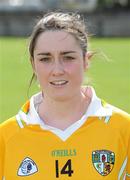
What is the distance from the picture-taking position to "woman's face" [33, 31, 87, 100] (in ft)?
11.0

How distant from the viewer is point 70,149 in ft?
11.3

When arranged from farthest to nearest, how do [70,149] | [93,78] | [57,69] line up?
[93,78], [70,149], [57,69]

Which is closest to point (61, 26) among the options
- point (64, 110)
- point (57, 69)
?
point (57, 69)

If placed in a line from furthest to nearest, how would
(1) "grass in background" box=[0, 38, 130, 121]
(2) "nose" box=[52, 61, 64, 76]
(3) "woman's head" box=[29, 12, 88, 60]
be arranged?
(1) "grass in background" box=[0, 38, 130, 121] < (3) "woman's head" box=[29, 12, 88, 60] < (2) "nose" box=[52, 61, 64, 76]

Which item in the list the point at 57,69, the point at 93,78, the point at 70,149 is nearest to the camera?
the point at 57,69

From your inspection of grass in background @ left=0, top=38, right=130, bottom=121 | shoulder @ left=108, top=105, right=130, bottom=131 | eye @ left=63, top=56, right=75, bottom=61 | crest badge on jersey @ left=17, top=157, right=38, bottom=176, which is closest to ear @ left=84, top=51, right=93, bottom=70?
eye @ left=63, top=56, right=75, bottom=61

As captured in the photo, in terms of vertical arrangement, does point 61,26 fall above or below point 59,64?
above

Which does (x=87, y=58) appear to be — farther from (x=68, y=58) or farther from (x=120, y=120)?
(x=120, y=120)

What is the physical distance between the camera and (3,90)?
1551 centimetres

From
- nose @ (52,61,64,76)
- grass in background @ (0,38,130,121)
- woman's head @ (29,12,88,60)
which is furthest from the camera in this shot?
grass in background @ (0,38,130,121)

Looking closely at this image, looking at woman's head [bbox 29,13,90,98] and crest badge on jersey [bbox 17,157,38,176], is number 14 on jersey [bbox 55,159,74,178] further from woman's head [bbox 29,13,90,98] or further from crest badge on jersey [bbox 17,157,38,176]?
woman's head [bbox 29,13,90,98]

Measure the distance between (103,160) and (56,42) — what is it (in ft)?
2.00

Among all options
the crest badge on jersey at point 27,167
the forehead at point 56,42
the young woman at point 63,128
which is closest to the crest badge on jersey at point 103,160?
the young woman at point 63,128

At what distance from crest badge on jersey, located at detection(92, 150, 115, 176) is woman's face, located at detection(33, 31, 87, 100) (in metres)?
0.31
